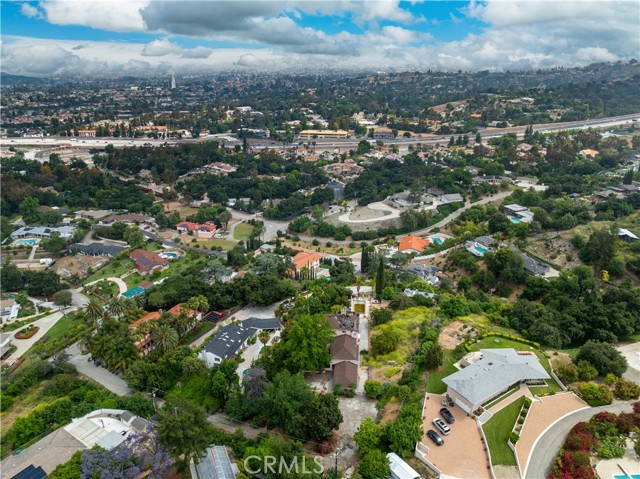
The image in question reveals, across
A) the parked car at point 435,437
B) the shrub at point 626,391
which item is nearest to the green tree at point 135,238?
the parked car at point 435,437

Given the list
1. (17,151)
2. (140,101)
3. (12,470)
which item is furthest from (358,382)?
(140,101)

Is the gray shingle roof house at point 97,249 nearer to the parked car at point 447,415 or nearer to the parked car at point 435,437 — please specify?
the parked car at point 447,415

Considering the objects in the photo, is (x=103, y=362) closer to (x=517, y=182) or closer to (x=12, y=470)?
(x=12, y=470)

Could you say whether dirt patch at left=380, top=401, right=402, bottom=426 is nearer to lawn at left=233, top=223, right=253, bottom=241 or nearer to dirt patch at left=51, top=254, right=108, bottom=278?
lawn at left=233, top=223, right=253, bottom=241

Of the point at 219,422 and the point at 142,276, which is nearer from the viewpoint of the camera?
the point at 219,422

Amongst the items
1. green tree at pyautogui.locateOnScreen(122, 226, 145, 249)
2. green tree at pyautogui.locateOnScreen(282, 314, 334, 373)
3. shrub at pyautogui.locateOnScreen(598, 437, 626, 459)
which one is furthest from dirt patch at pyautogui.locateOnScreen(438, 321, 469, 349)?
green tree at pyautogui.locateOnScreen(122, 226, 145, 249)

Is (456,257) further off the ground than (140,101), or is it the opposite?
(140,101)
